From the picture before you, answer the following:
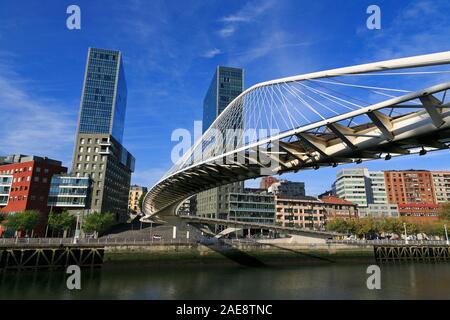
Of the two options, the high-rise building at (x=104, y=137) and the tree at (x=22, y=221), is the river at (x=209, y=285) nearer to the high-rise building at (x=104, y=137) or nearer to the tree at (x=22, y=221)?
the tree at (x=22, y=221)

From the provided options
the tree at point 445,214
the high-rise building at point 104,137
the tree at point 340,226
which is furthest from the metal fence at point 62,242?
the tree at point 445,214

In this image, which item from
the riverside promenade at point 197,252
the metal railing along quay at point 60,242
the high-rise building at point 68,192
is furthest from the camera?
the high-rise building at point 68,192

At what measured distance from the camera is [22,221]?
174 feet

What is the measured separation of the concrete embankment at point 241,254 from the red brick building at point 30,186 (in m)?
32.1

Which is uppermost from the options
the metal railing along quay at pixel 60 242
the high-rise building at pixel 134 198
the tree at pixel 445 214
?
the high-rise building at pixel 134 198

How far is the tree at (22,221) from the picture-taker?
53062 millimetres

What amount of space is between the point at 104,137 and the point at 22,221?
3346 cm

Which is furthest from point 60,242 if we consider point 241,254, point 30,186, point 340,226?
A: point 340,226

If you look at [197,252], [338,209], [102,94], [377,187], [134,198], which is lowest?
[197,252]

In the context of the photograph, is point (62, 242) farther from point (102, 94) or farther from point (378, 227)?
point (102, 94)

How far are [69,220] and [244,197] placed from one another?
50.8 m

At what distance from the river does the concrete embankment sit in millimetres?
1915

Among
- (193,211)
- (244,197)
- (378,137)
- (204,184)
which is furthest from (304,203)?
(378,137)
